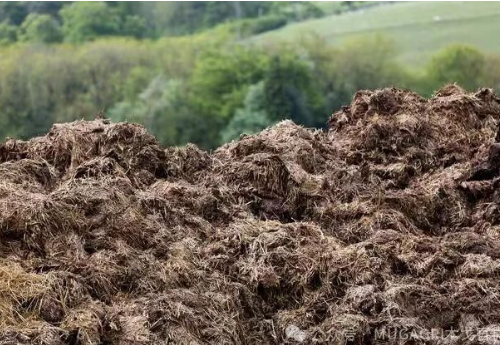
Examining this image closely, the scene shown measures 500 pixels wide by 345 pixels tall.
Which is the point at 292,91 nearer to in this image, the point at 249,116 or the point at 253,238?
the point at 249,116

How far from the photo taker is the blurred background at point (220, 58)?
3039 centimetres

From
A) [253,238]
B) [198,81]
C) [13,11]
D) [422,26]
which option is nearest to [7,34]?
[13,11]

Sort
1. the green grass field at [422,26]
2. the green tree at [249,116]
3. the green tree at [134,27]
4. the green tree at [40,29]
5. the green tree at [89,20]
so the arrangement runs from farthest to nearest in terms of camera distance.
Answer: the green tree at [134,27], the green tree at [89,20], the green tree at [40,29], the green tree at [249,116], the green grass field at [422,26]

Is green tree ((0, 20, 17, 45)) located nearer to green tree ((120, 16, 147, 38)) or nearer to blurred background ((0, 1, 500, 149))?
→ blurred background ((0, 1, 500, 149))

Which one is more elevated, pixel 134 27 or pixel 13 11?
pixel 13 11

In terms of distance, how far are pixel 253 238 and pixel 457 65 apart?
22387 millimetres

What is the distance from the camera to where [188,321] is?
5773 millimetres

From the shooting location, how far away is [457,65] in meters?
27.6

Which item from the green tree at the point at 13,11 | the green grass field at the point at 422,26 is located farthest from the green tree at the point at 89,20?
the green grass field at the point at 422,26

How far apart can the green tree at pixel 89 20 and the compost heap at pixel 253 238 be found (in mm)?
31320

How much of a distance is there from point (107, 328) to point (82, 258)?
2.96ft

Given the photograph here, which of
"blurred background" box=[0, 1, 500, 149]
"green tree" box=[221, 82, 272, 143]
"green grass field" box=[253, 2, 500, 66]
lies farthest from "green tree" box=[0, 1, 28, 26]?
"green grass field" box=[253, 2, 500, 66]

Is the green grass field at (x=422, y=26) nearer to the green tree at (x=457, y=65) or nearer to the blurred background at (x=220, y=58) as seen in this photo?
the blurred background at (x=220, y=58)

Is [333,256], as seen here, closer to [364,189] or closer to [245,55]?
[364,189]
